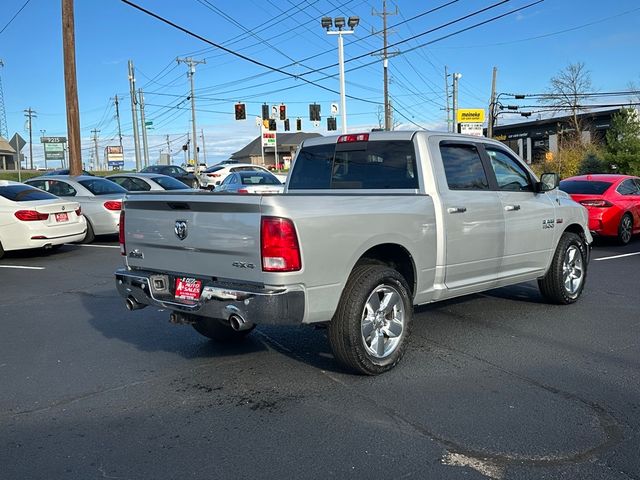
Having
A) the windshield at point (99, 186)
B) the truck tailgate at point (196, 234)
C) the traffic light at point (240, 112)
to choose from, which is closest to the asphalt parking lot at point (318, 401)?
the truck tailgate at point (196, 234)

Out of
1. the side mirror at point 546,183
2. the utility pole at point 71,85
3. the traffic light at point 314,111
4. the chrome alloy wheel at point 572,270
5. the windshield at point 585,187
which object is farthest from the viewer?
the traffic light at point 314,111

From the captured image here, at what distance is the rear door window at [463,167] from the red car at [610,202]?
744 centimetres

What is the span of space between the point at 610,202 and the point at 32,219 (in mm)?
11420

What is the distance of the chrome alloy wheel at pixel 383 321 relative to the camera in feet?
15.5

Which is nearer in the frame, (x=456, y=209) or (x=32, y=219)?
(x=456, y=209)

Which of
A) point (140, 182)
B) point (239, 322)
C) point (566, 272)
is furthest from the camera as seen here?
point (140, 182)

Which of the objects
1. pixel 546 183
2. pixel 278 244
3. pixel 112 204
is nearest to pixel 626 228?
pixel 546 183

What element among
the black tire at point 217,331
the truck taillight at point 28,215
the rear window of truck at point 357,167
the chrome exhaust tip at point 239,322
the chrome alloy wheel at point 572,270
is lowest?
the black tire at point 217,331

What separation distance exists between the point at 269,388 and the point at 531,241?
3.43 m

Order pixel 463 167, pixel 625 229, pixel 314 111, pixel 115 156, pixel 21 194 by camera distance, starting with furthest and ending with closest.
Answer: pixel 115 156 < pixel 314 111 < pixel 625 229 < pixel 21 194 < pixel 463 167

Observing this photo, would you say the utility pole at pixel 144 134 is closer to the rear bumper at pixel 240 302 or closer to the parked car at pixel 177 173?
the parked car at pixel 177 173

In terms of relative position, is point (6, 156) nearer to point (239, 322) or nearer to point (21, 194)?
point (21, 194)

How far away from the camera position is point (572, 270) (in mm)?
7211

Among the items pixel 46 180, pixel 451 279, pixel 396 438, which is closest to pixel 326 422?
pixel 396 438
